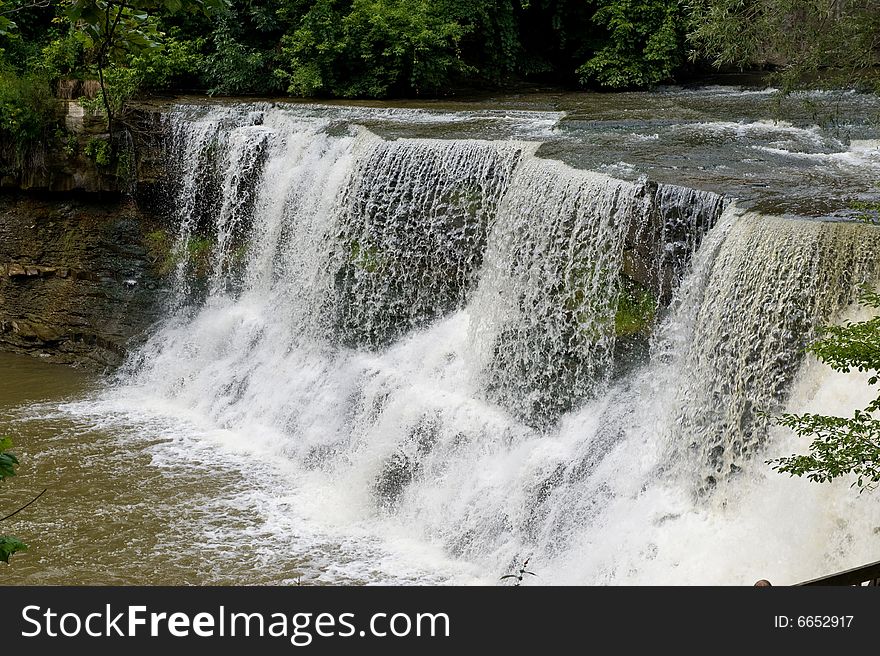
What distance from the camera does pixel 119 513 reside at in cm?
980

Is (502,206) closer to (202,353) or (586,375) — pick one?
(586,375)

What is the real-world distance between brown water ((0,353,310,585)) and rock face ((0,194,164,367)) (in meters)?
1.85

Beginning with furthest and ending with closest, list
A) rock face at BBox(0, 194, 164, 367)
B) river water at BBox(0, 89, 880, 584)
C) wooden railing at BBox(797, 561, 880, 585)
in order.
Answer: rock face at BBox(0, 194, 164, 367)
river water at BBox(0, 89, 880, 584)
wooden railing at BBox(797, 561, 880, 585)

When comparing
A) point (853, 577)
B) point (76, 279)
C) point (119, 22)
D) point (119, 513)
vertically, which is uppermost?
point (119, 22)

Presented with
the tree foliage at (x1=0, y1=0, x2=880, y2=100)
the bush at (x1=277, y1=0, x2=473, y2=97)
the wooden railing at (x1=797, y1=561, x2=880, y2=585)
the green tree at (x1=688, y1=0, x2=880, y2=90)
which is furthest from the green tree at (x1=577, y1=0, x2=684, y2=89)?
the wooden railing at (x1=797, y1=561, x2=880, y2=585)

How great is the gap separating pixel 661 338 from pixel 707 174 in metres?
2.06

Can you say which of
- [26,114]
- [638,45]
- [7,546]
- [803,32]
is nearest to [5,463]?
[7,546]

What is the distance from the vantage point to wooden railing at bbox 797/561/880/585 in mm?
4699

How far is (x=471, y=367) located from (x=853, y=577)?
244 inches

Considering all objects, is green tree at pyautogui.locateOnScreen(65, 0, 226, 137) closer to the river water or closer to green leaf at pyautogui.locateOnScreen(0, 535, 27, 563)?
green leaf at pyautogui.locateOnScreen(0, 535, 27, 563)

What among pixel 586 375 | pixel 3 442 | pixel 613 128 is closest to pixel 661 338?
pixel 586 375

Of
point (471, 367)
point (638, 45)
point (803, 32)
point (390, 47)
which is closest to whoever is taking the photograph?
point (803, 32)

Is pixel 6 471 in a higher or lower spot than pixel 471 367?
higher

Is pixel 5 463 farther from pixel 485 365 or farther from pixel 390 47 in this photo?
pixel 390 47
